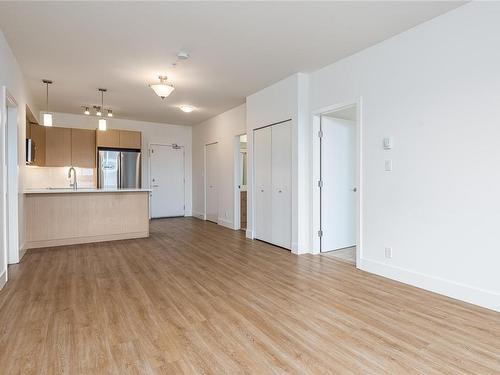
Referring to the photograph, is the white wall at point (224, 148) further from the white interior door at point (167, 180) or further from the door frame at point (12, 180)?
the door frame at point (12, 180)

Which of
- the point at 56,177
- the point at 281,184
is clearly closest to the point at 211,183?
the point at 281,184

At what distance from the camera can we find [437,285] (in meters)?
2.95

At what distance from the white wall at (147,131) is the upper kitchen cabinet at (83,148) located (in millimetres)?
622

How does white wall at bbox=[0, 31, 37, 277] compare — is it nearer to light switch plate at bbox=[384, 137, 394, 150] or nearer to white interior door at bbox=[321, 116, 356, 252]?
white interior door at bbox=[321, 116, 356, 252]

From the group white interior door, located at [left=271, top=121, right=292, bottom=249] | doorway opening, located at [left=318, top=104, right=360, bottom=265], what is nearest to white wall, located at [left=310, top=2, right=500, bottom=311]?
doorway opening, located at [left=318, top=104, right=360, bottom=265]

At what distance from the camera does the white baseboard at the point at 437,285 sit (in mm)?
2586

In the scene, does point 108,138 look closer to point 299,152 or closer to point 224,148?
point 224,148

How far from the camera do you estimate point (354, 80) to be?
380 centimetres

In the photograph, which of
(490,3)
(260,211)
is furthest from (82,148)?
(490,3)

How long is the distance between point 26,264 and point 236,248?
114 inches

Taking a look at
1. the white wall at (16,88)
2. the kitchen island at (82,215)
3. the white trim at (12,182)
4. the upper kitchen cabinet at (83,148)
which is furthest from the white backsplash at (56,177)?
the white trim at (12,182)

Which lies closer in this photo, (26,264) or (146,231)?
(26,264)

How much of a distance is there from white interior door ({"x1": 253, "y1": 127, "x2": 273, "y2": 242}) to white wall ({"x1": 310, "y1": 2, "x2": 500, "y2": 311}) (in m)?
1.89

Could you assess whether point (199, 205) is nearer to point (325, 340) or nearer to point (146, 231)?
point (146, 231)
